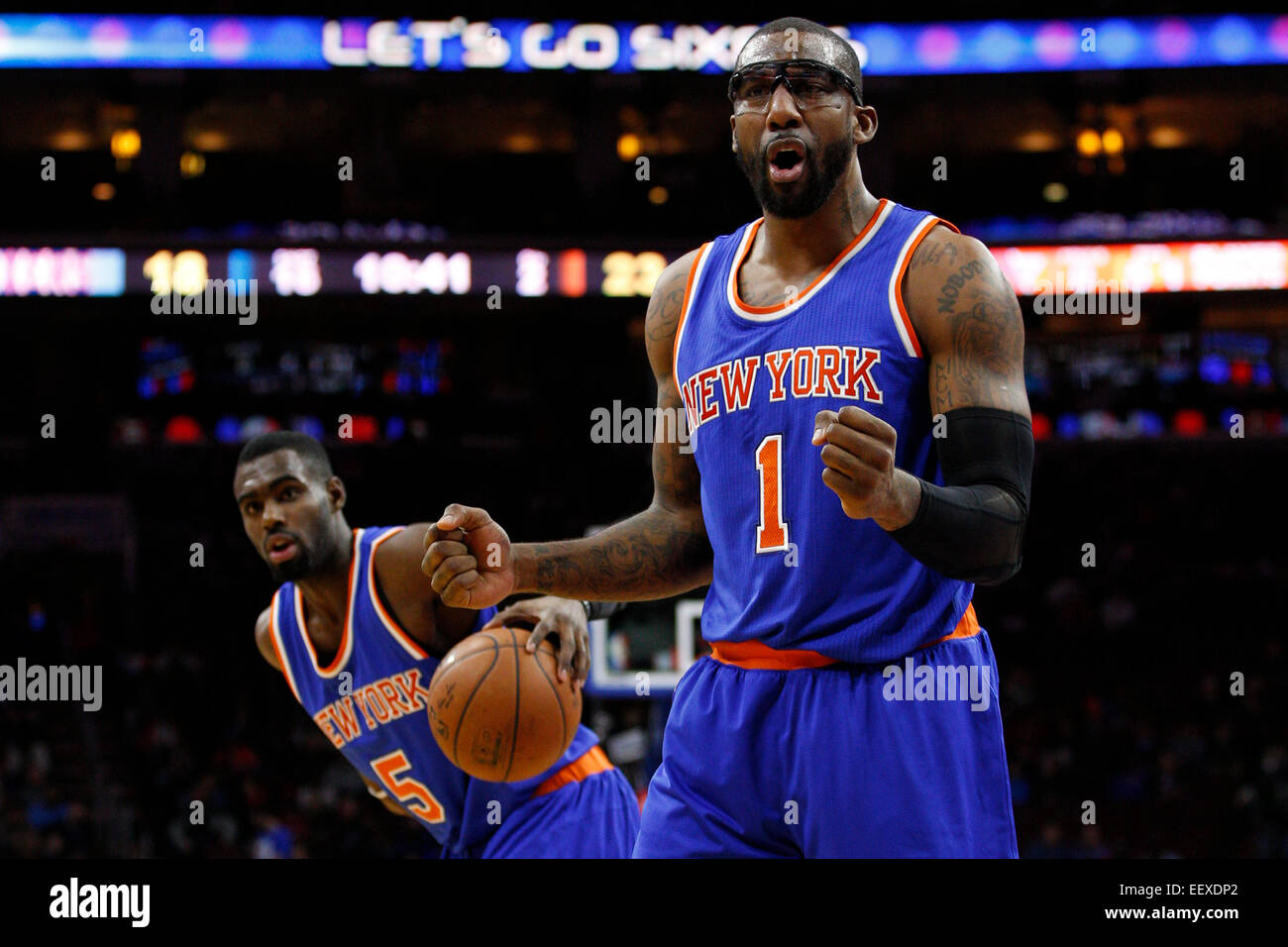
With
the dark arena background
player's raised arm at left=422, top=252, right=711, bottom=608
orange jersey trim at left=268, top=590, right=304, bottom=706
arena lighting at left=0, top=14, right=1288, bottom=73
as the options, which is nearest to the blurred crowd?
the dark arena background

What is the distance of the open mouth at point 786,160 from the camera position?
241cm

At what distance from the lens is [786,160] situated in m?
2.44

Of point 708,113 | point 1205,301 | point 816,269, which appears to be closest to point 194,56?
point 708,113

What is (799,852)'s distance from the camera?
2311 mm

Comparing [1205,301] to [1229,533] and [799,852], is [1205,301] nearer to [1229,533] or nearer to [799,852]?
[1229,533]

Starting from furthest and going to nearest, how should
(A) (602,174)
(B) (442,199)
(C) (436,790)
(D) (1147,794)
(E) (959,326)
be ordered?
(B) (442,199) → (A) (602,174) → (D) (1147,794) → (C) (436,790) → (E) (959,326)

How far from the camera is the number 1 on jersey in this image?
2.37 metres

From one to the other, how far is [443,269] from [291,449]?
26.4 ft

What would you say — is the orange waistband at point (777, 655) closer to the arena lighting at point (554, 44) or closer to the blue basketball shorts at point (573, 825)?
the blue basketball shorts at point (573, 825)

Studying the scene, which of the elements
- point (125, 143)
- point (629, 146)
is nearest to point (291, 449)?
point (629, 146)

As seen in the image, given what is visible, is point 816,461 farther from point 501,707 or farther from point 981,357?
point 501,707

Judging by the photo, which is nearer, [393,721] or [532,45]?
[393,721]

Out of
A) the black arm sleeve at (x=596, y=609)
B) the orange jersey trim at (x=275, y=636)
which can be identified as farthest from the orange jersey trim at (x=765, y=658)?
the orange jersey trim at (x=275, y=636)

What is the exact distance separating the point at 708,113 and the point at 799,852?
13.9 metres
